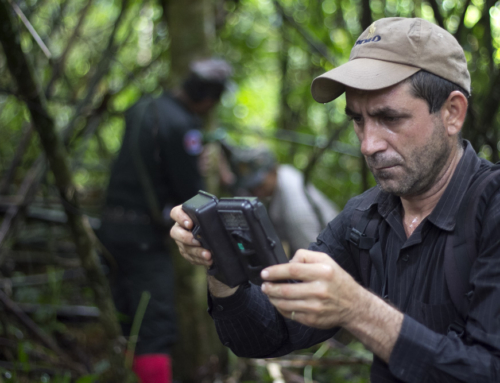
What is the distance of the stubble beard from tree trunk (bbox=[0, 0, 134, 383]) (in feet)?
5.01

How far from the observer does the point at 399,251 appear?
142 cm

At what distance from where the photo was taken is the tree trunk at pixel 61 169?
2.03 m

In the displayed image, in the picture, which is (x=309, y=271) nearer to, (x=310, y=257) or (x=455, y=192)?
(x=310, y=257)

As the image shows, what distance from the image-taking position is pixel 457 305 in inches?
49.0

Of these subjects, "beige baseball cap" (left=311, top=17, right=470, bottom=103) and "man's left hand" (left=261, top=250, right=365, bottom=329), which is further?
"beige baseball cap" (left=311, top=17, right=470, bottom=103)

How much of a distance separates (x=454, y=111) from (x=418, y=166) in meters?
0.19

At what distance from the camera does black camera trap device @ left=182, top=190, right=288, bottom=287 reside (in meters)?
1.22

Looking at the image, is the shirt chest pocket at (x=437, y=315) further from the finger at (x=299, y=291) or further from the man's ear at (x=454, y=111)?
the man's ear at (x=454, y=111)

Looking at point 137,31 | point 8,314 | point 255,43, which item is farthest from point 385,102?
point 137,31

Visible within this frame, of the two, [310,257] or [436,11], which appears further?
[436,11]

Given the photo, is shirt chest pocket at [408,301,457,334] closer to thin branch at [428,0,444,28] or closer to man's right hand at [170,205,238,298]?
man's right hand at [170,205,238,298]

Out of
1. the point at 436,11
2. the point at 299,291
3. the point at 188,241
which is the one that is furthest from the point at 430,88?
the point at 436,11

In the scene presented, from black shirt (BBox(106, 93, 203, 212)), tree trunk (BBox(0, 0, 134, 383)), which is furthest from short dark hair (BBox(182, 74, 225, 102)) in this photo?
tree trunk (BBox(0, 0, 134, 383))

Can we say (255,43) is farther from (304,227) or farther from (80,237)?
(80,237)
